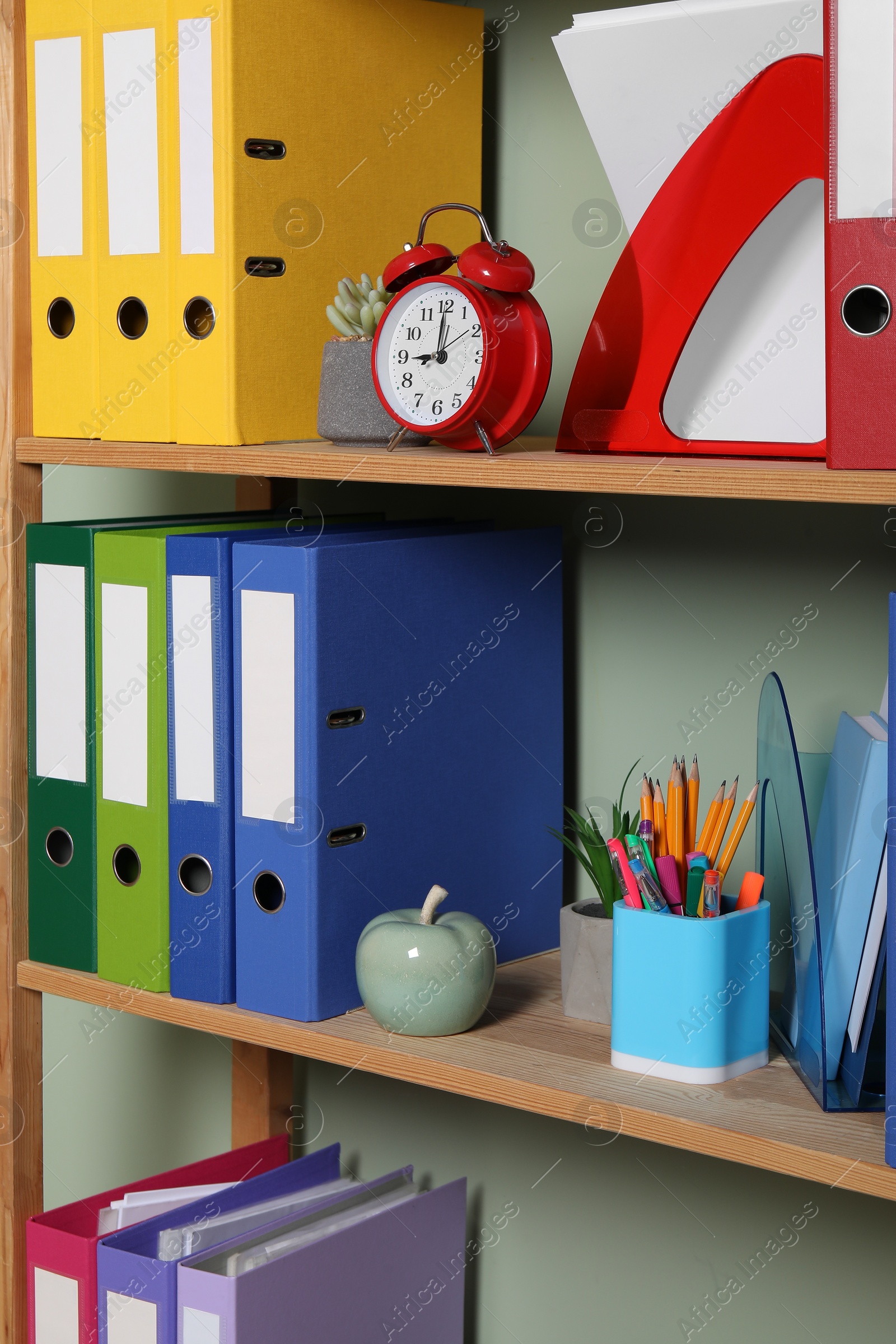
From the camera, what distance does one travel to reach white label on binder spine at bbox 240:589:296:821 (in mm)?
989

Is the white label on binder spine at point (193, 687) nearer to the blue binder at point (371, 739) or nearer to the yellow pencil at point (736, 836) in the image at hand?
the blue binder at point (371, 739)

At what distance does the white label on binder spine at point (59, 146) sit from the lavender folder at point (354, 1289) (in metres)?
0.76

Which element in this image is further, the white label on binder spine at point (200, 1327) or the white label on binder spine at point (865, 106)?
the white label on binder spine at point (200, 1327)

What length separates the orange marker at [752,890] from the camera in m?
0.92

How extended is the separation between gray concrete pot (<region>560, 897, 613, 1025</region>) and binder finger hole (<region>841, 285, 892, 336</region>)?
17.6 inches

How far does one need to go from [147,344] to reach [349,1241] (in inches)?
27.2

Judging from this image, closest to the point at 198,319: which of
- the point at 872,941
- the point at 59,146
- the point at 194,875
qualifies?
the point at 59,146

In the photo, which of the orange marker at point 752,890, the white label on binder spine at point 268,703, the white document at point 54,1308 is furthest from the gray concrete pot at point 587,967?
the white document at point 54,1308

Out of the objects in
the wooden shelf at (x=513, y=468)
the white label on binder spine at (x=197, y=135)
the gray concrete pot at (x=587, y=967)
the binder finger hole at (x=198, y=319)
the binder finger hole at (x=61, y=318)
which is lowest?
the gray concrete pot at (x=587, y=967)

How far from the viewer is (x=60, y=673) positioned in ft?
3.67

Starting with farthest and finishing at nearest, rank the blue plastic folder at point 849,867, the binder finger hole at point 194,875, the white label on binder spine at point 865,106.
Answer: the binder finger hole at point 194,875
the blue plastic folder at point 849,867
the white label on binder spine at point 865,106

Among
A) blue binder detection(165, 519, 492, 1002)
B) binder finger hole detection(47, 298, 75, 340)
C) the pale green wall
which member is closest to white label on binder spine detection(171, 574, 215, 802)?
blue binder detection(165, 519, 492, 1002)

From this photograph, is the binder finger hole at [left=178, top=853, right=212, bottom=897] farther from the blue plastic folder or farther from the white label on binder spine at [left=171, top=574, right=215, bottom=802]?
the blue plastic folder

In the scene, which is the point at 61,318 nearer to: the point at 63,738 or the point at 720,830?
the point at 63,738
